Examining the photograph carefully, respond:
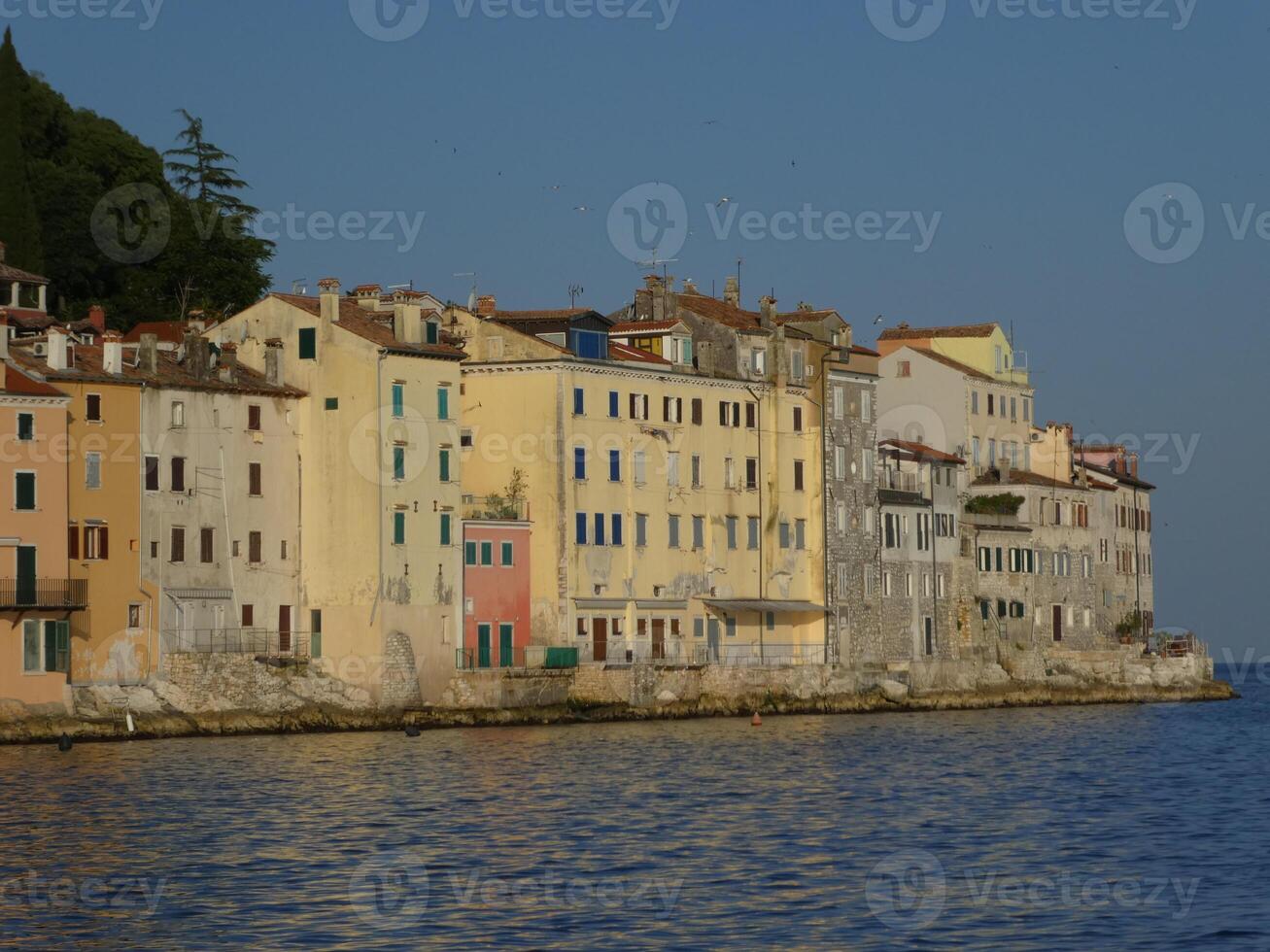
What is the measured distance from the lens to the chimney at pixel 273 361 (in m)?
71.3

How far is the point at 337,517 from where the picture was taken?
70.9 m

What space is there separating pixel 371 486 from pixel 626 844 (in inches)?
1136

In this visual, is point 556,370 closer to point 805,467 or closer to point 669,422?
point 669,422

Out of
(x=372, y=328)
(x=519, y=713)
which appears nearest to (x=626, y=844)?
(x=519, y=713)

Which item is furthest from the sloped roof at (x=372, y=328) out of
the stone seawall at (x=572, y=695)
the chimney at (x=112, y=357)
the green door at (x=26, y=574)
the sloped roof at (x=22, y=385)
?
the green door at (x=26, y=574)

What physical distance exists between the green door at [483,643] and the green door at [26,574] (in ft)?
50.5

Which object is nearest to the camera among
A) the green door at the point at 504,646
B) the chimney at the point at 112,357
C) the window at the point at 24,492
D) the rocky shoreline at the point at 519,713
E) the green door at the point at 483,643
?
the rocky shoreline at the point at 519,713

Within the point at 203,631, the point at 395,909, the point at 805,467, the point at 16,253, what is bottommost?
the point at 395,909

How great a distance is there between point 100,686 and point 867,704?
1243 inches

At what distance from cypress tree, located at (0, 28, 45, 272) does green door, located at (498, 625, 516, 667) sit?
1053 inches

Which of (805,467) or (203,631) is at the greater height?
(805,467)

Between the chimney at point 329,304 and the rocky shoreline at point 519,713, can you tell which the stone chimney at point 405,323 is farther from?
the rocky shoreline at point 519,713

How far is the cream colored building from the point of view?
2768 inches

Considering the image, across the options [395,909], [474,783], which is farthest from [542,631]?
[395,909]
